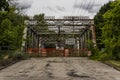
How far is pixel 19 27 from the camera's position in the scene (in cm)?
4644

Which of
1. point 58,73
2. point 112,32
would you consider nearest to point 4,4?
point 58,73

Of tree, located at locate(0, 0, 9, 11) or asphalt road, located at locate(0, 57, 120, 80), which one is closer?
asphalt road, located at locate(0, 57, 120, 80)

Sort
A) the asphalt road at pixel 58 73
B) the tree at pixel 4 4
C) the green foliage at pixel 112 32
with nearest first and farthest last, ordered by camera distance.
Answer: the asphalt road at pixel 58 73
the tree at pixel 4 4
the green foliage at pixel 112 32

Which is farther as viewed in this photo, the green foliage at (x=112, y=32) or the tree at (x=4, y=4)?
the green foliage at (x=112, y=32)

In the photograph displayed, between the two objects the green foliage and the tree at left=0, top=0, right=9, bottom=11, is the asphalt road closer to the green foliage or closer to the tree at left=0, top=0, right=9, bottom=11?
the tree at left=0, top=0, right=9, bottom=11

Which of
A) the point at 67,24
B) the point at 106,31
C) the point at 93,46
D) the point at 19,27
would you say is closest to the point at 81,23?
the point at 67,24

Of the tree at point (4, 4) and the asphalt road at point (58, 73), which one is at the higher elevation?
the tree at point (4, 4)

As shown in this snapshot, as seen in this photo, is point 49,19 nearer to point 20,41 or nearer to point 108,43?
point 20,41

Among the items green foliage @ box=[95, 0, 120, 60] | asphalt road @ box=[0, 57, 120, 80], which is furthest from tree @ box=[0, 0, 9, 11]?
green foliage @ box=[95, 0, 120, 60]

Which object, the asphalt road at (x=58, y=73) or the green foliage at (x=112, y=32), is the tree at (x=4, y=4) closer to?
the asphalt road at (x=58, y=73)

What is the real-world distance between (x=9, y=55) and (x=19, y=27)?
9088 millimetres

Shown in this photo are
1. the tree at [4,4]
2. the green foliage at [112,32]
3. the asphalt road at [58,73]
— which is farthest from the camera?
the green foliage at [112,32]

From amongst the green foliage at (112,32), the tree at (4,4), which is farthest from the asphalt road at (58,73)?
the green foliage at (112,32)

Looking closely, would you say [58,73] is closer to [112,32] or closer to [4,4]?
[4,4]
